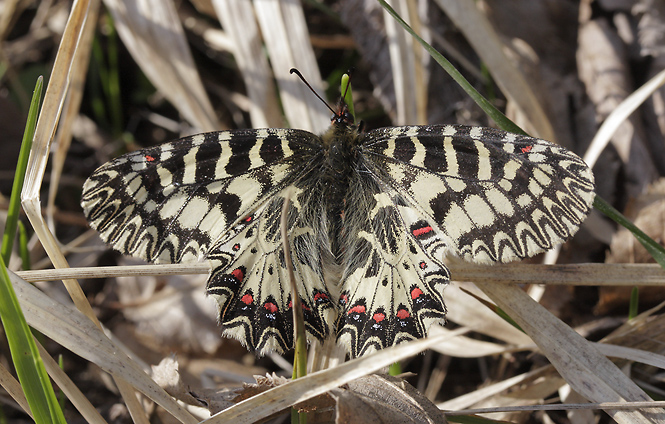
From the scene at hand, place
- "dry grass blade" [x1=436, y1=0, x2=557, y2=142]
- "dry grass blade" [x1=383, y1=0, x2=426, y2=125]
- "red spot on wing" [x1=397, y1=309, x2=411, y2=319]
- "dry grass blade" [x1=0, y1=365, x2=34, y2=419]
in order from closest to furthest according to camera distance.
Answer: "dry grass blade" [x1=0, y1=365, x2=34, y2=419] → "red spot on wing" [x1=397, y1=309, x2=411, y2=319] → "dry grass blade" [x1=436, y1=0, x2=557, y2=142] → "dry grass blade" [x1=383, y1=0, x2=426, y2=125]

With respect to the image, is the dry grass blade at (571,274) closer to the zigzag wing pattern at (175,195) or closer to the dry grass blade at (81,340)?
the zigzag wing pattern at (175,195)

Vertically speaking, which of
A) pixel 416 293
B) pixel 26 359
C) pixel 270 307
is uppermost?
pixel 416 293

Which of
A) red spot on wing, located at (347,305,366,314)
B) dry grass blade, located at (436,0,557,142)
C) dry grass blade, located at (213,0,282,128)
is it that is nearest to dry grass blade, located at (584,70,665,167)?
dry grass blade, located at (436,0,557,142)

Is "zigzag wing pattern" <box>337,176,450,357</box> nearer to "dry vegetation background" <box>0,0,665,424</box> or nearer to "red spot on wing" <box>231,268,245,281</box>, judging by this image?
"dry vegetation background" <box>0,0,665,424</box>

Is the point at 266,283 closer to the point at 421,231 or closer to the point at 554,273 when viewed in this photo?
the point at 421,231

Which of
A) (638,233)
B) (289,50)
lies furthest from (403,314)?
(289,50)

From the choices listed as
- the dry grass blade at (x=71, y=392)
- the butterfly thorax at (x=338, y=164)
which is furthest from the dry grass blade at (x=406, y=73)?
the dry grass blade at (x=71, y=392)
